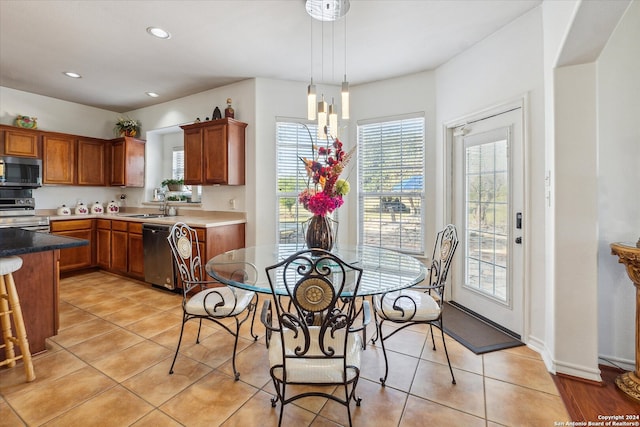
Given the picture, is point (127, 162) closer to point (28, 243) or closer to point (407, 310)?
point (28, 243)

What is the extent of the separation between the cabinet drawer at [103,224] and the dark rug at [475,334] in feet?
15.6

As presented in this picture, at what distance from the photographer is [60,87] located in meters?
4.17

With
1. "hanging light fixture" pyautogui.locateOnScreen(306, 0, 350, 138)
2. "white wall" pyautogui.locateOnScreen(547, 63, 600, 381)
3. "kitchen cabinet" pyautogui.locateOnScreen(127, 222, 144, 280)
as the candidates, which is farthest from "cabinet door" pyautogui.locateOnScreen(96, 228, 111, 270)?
"white wall" pyautogui.locateOnScreen(547, 63, 600, 381)

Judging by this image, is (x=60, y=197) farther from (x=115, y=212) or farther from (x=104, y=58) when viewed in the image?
(x=104, y=58)

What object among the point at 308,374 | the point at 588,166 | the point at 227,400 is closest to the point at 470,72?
the point at 588,166

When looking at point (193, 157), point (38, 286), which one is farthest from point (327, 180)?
point (193, 157)

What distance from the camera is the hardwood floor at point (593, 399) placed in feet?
5.54

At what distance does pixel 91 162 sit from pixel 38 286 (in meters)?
3.32

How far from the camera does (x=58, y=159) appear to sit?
445cm

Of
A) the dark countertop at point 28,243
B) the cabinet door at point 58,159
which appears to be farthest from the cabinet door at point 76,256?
the dark countertop at point 28,243

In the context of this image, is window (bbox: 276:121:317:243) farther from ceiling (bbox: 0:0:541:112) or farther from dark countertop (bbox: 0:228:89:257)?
dark countertop (bbox: 0:228:89:257)

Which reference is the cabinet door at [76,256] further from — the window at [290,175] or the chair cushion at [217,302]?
the chair cushion at [217,302]

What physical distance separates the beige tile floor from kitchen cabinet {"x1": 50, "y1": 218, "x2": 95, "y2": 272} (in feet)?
6.77

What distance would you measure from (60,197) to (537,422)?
632 cm
